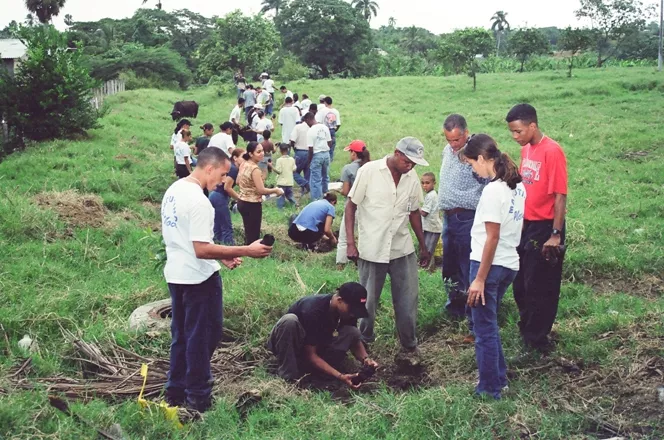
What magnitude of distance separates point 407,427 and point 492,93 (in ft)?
68.7

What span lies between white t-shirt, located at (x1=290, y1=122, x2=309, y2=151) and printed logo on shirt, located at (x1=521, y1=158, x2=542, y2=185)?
23.9 ft

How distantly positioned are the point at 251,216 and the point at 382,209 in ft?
11.4

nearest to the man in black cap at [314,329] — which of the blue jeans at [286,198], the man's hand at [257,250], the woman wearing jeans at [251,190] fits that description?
the man's hand at [257,250]

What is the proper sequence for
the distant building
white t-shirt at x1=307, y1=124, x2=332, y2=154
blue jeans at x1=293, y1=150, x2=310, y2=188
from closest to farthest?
white t-shirt at x1=307, y1=124, x2=332, y2=154, blue jeans at x1=293, y1=150, x2=310, y2=188, the distant building

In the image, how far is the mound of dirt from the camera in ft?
30.7

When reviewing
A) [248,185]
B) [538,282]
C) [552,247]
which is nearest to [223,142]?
[248,185]

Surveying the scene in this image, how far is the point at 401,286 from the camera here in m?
5.44

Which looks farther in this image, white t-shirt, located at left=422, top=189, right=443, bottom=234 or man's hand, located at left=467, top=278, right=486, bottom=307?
white t-shirt, located at left=422, top=189, right=443, bottom=234

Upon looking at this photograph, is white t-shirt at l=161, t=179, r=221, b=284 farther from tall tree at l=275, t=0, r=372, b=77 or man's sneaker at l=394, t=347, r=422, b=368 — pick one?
tall tree at l=275, t=0, r=372, b=77

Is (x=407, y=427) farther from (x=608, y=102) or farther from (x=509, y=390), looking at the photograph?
(x=608, y=102)

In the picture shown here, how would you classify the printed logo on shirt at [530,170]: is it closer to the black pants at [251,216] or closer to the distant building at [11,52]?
the black pants at [251,216]

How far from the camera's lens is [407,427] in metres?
3.94

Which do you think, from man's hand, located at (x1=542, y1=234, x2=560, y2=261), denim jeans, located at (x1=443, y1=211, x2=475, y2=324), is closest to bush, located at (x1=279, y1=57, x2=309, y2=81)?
denim jeans, located at (x1=443, y1=211, x2=475, y2=324)

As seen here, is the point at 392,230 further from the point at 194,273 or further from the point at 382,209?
the point at 194,273
